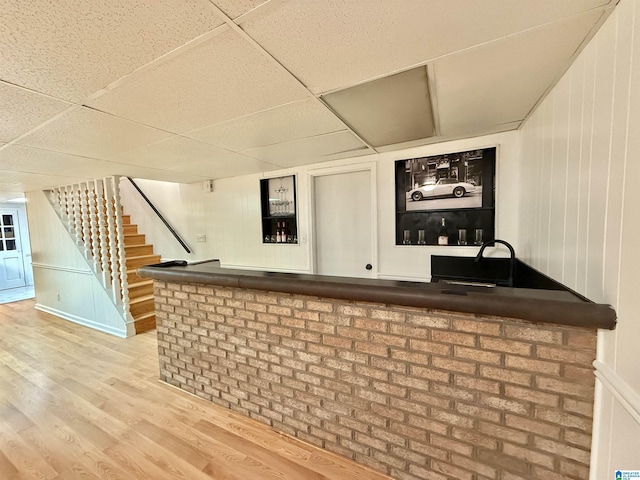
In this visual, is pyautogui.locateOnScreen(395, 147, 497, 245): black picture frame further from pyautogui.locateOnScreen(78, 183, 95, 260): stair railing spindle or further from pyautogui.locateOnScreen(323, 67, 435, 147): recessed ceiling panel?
pyautogui.locateOnScreen(78, 183, 95, 260): stair railing spindle

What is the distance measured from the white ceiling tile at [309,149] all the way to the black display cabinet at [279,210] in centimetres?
44

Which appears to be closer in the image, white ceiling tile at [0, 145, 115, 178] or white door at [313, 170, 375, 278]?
white ceiling tile at [0, 145, 115, 178]

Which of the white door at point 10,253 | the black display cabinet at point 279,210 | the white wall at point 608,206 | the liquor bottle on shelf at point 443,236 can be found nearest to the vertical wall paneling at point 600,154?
the white wall at point 608,206

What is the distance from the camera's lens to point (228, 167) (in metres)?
3.27

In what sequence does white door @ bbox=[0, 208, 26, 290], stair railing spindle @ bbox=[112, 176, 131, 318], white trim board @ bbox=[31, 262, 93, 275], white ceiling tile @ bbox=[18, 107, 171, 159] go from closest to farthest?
white ceiling tile @ bbox=[18, 107, 171, 159] < stair railing spindle @ bbox=[112, 176, 131, 318] < white trim board @ bbox=[31, 262, 93, 275] < white door @ bbox=[0, 208, 26, 290]

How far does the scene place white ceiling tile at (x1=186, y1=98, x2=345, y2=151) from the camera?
68.9 inches

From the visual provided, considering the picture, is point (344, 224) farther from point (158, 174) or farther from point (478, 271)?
point (158, 174)

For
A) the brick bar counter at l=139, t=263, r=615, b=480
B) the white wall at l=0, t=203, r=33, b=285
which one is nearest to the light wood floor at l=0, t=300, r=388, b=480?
the brick bar counter at l=139, t=263, r=615, b=480

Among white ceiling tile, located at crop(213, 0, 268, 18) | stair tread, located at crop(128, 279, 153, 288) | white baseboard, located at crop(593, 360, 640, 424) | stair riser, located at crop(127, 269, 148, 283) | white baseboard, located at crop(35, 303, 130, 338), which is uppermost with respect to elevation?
white ceiling tile, located at crop(213, 0, 268, 18)

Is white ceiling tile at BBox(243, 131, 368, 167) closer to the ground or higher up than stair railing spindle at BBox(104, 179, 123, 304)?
higher up

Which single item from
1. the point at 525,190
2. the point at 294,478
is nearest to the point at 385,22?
the point at 525,190

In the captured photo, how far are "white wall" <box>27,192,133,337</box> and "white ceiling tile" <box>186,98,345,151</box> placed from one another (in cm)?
315

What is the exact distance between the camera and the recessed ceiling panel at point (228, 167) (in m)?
2.92

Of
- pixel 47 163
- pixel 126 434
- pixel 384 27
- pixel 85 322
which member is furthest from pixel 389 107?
pixel 85 322
